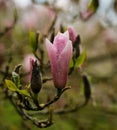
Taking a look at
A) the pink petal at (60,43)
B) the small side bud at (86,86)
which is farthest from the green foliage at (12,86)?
the small side bud at (86,86)

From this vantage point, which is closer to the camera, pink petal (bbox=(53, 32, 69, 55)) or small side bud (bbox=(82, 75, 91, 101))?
pink petal (bbox=(53, 32, 69, 55))

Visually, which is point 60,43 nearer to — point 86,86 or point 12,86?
point 12,86

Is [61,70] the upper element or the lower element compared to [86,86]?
upper

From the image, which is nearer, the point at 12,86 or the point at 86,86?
the point at 12,86

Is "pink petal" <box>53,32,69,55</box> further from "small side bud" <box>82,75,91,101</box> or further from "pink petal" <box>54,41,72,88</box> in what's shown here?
"small side bud" <box>82,75,91,101</box>

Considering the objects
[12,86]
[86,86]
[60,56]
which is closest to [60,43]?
[60,56]

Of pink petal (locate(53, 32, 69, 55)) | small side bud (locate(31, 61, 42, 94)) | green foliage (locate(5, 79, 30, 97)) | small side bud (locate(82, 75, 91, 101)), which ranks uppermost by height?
pink petal (locate(53, 32, 69, 55))

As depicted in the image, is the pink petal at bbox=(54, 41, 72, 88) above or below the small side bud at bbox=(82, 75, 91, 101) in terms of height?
above

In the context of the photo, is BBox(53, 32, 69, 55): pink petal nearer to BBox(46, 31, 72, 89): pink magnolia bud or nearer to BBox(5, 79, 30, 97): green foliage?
BBox(46, 31, 72, 89): pink magnolia bud

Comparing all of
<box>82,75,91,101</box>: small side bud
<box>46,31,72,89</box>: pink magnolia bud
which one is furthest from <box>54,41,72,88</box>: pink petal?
<box>82,75,91,101</box>: small side bud

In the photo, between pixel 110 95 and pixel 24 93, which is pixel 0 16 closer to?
pixel 110 95
